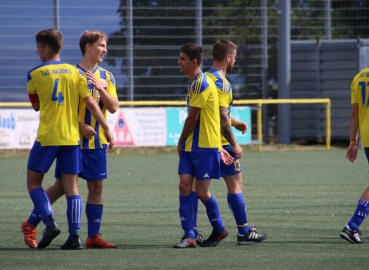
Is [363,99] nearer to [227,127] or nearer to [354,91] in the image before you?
[354,91]

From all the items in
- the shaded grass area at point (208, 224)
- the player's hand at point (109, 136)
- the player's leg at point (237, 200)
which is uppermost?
the player's hand at point (109, 136)

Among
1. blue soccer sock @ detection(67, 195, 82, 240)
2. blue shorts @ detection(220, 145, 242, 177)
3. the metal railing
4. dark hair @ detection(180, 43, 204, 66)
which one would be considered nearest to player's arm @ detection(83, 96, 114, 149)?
blue soccer sock @ detection(67, 195, 82, 240)

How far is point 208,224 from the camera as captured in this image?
8.86 meters

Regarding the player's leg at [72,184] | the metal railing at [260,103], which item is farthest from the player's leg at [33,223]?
the metal railing at [260,103]

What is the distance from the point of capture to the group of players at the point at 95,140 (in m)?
6.94

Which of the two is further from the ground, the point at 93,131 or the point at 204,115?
the point at 204,115

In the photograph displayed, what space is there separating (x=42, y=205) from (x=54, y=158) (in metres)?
0.42

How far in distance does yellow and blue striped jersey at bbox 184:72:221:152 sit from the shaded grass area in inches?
36.2

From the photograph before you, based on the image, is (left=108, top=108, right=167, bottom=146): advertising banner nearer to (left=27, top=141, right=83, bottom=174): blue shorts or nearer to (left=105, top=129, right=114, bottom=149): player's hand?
(left=105, top=129, right=114, bottom=149): player's hand

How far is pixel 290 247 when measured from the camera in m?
7.13

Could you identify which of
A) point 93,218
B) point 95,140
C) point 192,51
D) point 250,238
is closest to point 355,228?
point 250,238

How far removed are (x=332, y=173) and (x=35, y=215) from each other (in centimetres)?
897

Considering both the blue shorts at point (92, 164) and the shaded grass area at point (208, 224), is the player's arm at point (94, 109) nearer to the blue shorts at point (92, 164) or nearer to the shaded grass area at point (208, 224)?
the blue shorts at point (92, 164)

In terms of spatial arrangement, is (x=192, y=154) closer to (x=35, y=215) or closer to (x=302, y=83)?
Result: (x=35, y=215)
